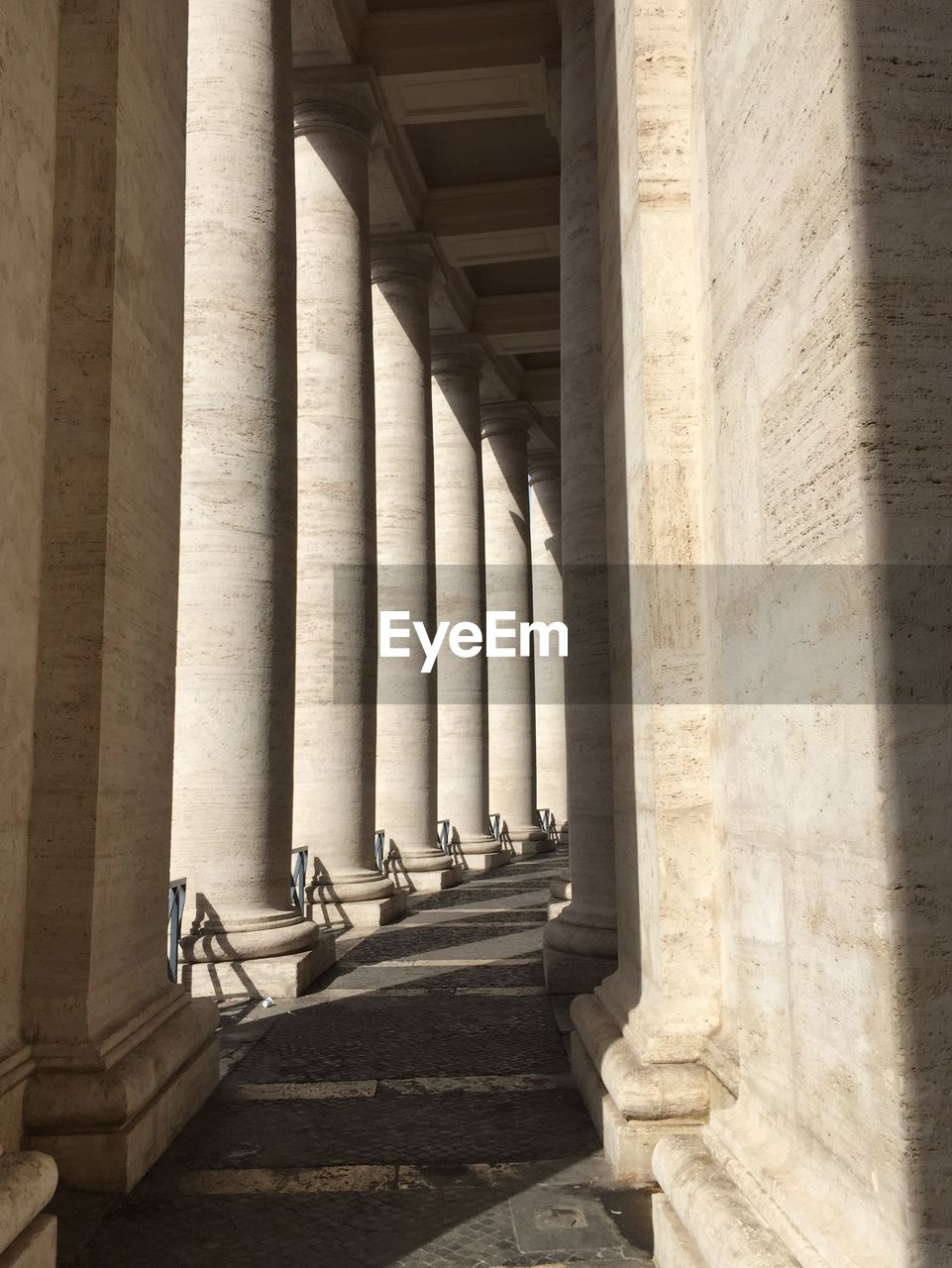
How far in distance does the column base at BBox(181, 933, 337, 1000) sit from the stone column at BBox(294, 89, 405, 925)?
52.7 ft

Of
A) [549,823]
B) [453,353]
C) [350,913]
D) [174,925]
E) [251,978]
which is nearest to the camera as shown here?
[174,925]

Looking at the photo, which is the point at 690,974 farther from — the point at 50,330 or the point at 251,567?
the point at 251,567

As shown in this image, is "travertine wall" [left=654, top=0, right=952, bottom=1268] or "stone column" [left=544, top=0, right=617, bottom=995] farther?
"stone column" [left=544, top=0, right=617, bottom=995]

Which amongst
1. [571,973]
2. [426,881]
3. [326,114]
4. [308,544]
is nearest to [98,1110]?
[571,973]

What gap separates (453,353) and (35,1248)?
82888mm

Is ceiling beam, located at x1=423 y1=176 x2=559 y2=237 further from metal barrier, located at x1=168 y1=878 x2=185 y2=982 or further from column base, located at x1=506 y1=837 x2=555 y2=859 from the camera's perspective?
metal barrier, located at x1=168 y1=878 x2=185 y2=982

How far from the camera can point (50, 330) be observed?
21.6m

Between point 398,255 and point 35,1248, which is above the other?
point 398,255

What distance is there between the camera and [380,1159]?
21797mm

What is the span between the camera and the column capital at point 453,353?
91.1 metres

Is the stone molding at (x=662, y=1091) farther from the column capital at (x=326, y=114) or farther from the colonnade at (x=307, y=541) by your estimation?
the column capital at (x=326, y=114)

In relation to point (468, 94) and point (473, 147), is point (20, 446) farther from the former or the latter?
point (473, 147)

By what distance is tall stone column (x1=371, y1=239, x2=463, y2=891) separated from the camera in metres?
70.5

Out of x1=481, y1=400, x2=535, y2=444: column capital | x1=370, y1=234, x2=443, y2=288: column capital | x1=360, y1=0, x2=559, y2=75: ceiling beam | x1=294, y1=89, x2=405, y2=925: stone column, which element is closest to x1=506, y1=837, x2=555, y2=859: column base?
x1=481, y1=400, x2=535, y2=444: column capital
